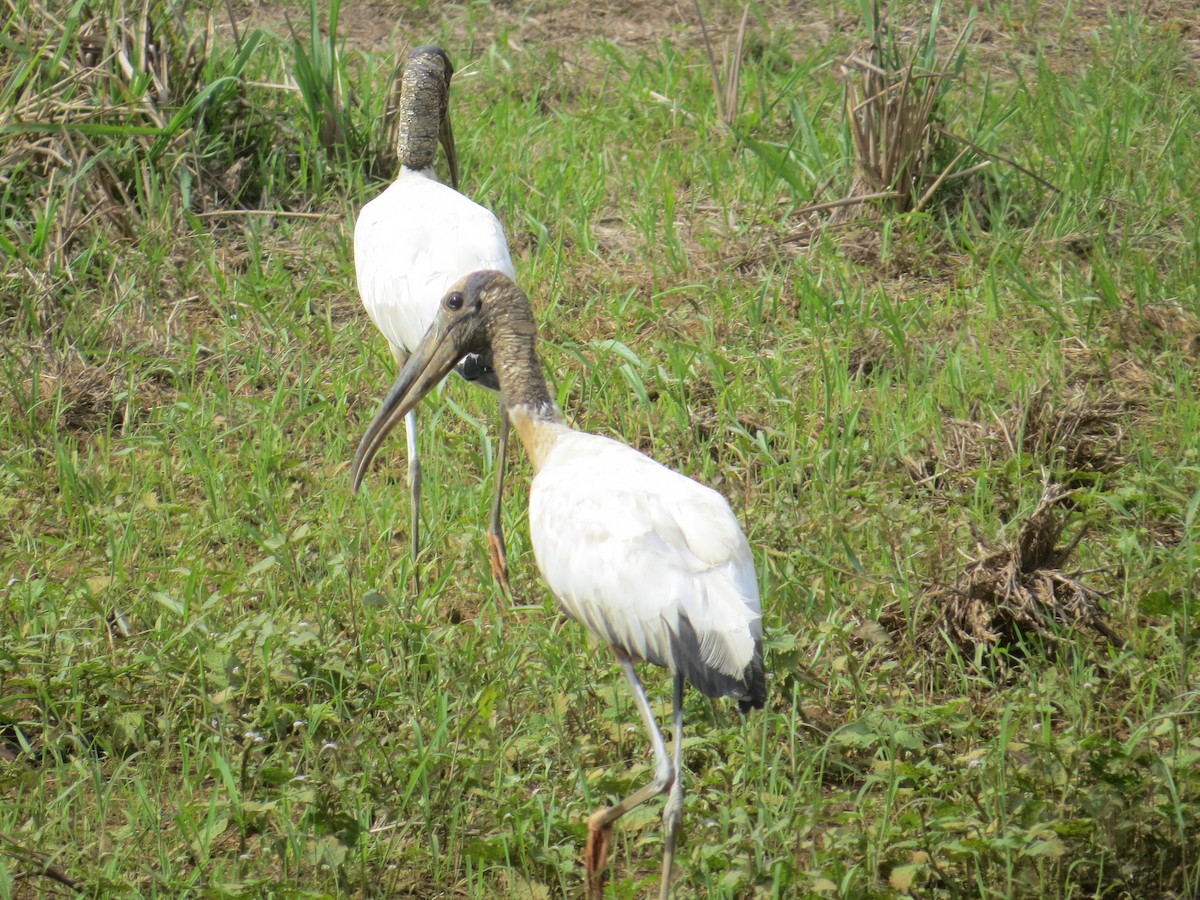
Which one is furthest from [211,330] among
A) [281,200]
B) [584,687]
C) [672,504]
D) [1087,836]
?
[1087,836]

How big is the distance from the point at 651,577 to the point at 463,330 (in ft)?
3.89

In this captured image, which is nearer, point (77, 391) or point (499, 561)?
point (499, 561)

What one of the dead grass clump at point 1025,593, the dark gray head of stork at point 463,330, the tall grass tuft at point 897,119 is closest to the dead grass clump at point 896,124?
the tall grass tuft at point 897,119

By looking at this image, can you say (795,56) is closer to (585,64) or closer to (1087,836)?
(585,64)

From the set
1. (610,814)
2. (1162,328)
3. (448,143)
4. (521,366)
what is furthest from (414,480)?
(1162,328)

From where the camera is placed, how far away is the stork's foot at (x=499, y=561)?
4.31 meters

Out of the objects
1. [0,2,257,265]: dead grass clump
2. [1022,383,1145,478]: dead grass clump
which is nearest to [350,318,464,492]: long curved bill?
[1022,383,1145,478]: dead grass clump

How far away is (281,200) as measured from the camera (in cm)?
659

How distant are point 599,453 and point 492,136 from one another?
3.78m

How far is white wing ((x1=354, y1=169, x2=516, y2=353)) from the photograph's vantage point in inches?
187

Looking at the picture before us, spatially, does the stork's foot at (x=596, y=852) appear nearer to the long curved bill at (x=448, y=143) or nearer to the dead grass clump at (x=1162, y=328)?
the dead grass clump at (x=1162, y=328)

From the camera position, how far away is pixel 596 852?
3.20 meters

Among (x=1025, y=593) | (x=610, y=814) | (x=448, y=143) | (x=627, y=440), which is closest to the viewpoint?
(x=610, y=814)

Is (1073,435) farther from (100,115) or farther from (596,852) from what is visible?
(100,115)
